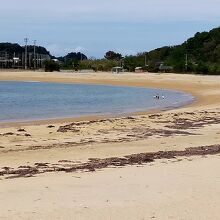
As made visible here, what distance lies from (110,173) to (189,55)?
97599mm

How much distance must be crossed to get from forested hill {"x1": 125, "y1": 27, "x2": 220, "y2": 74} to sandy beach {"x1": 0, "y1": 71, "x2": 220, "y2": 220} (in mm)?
71996

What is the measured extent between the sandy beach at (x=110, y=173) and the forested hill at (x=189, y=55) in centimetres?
7200

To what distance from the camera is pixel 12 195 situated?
632 cm

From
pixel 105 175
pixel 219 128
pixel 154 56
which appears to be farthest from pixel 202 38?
pixel 105 175

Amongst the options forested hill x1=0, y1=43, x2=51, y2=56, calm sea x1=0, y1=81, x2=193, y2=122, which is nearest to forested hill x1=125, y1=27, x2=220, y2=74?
calm sea x1=0, y1=81, x2=193, y2=122

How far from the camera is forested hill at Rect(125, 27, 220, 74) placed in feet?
304

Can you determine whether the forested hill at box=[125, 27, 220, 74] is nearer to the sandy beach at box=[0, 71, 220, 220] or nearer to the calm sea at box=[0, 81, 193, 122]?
the calm sea at box=[0, 81, 193, 122]

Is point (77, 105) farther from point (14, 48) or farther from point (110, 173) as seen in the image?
point (14, 48)

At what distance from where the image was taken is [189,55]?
340 feet

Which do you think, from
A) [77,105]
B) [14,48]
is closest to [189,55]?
[77,105]

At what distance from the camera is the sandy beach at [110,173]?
5.68 metres

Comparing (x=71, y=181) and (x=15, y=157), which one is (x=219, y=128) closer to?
(x=15, y=157)

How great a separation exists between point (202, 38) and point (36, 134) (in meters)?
96.6

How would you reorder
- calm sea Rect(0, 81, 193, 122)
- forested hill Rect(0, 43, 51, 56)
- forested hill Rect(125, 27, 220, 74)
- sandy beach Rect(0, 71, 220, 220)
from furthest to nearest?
1. forested hill Rect(0, 43, 51, 56)
2. forested hill Rect(125, 27, 220, 74)
3. calm sea Rect(0, 81, 193, 122)
4. sandy beach Rect(0, 71, 220, 220)
